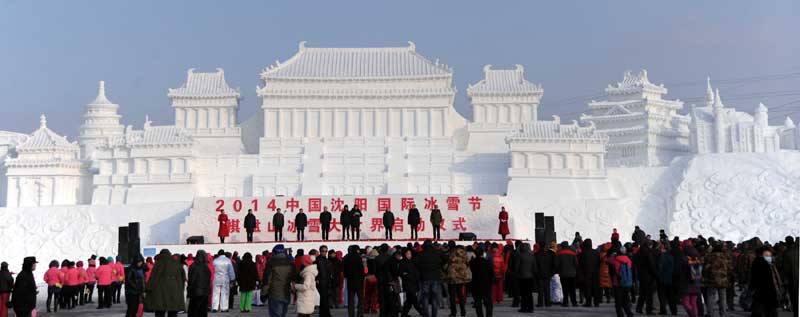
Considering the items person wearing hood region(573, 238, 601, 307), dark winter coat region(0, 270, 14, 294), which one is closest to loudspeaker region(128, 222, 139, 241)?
dark winter coat region(0, 270, 14, 294)

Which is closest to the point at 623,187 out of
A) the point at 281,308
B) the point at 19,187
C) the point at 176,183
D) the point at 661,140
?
the point at 661,140

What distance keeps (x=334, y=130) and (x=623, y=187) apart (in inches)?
595

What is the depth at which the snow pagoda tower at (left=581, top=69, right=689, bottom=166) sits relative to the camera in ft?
180

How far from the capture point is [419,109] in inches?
1988

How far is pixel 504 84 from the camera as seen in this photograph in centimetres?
5334

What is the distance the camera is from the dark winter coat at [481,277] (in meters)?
15.1

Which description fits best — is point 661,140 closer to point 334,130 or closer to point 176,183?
point 334,130

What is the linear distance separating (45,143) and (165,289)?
3965cm

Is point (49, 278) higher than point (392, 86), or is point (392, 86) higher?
point (392, 86)

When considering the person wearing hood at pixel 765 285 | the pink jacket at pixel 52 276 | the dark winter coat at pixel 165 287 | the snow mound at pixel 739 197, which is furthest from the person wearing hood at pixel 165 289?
the snow mound at pixel 739 197

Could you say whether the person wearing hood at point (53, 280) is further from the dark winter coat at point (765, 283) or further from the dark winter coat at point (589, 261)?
the dark winter coat at point (765, 283)

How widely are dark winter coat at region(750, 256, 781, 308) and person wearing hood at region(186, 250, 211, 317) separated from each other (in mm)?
7471

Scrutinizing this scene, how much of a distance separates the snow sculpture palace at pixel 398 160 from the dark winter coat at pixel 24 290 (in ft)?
65.7

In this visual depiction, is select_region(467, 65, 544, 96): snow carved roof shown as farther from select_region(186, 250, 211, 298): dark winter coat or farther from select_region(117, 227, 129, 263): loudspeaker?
select_region(186, 250, 211, 298): dark winter coat
